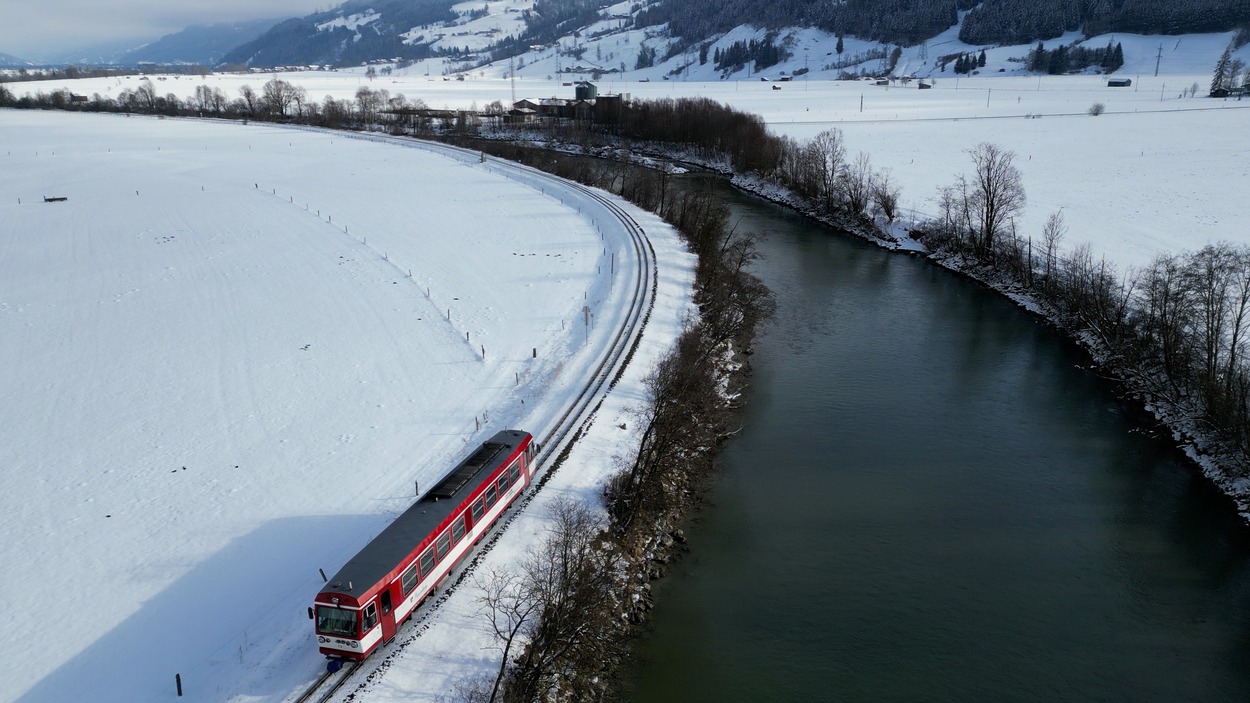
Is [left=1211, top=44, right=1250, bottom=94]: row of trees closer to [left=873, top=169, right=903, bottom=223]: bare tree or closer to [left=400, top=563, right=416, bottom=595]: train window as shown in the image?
[left=873, top=169, right=903, bottom=223]: bare tree

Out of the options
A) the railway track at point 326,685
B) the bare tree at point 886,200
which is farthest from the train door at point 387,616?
the bare tree at point 886,200

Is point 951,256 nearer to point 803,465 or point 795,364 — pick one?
point 795,364

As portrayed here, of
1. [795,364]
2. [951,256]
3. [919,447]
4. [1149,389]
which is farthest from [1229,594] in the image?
[951,256]

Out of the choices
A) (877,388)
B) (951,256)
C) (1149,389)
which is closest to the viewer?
(1149,389)

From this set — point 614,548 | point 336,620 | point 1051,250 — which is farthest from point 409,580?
point 1051,250

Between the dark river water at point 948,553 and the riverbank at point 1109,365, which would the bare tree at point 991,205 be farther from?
the dark river water at point 948,553

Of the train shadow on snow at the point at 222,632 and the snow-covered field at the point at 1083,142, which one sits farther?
the snow-covered field at the point at 1083,142
